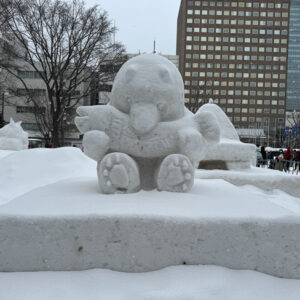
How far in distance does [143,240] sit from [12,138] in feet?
32.8

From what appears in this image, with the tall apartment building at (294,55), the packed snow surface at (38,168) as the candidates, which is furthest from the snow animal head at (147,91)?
the tall apartment building at (294,55)

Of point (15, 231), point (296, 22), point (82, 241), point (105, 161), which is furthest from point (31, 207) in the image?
point (296, 22)

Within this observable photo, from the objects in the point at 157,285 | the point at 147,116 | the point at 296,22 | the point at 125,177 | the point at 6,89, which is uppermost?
the point at 296,22

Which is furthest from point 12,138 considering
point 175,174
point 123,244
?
point 123,244

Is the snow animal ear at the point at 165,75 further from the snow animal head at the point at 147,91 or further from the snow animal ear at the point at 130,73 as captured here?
the snow animal ear at the point at 130,73

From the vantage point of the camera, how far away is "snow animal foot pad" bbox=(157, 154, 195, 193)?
98.7 inches

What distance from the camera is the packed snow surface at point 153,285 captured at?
1602mm

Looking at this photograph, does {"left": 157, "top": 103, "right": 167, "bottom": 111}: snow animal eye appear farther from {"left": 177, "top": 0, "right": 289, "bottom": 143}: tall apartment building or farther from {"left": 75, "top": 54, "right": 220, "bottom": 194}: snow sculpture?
{"left": 177, "top": 0, "right": 289, "bottom": 143}: tall apartment building

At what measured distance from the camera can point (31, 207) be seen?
2.08 metres

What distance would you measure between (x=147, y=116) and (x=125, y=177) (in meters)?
0.58

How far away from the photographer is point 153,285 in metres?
1.73

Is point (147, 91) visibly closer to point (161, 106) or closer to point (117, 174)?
point (161, 106)

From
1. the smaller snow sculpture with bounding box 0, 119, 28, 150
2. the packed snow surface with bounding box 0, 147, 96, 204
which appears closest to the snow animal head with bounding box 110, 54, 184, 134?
the packed snow surface with bounding box 0, 147, 96, 204

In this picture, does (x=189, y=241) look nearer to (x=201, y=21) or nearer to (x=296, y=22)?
(x=201, y=21)
